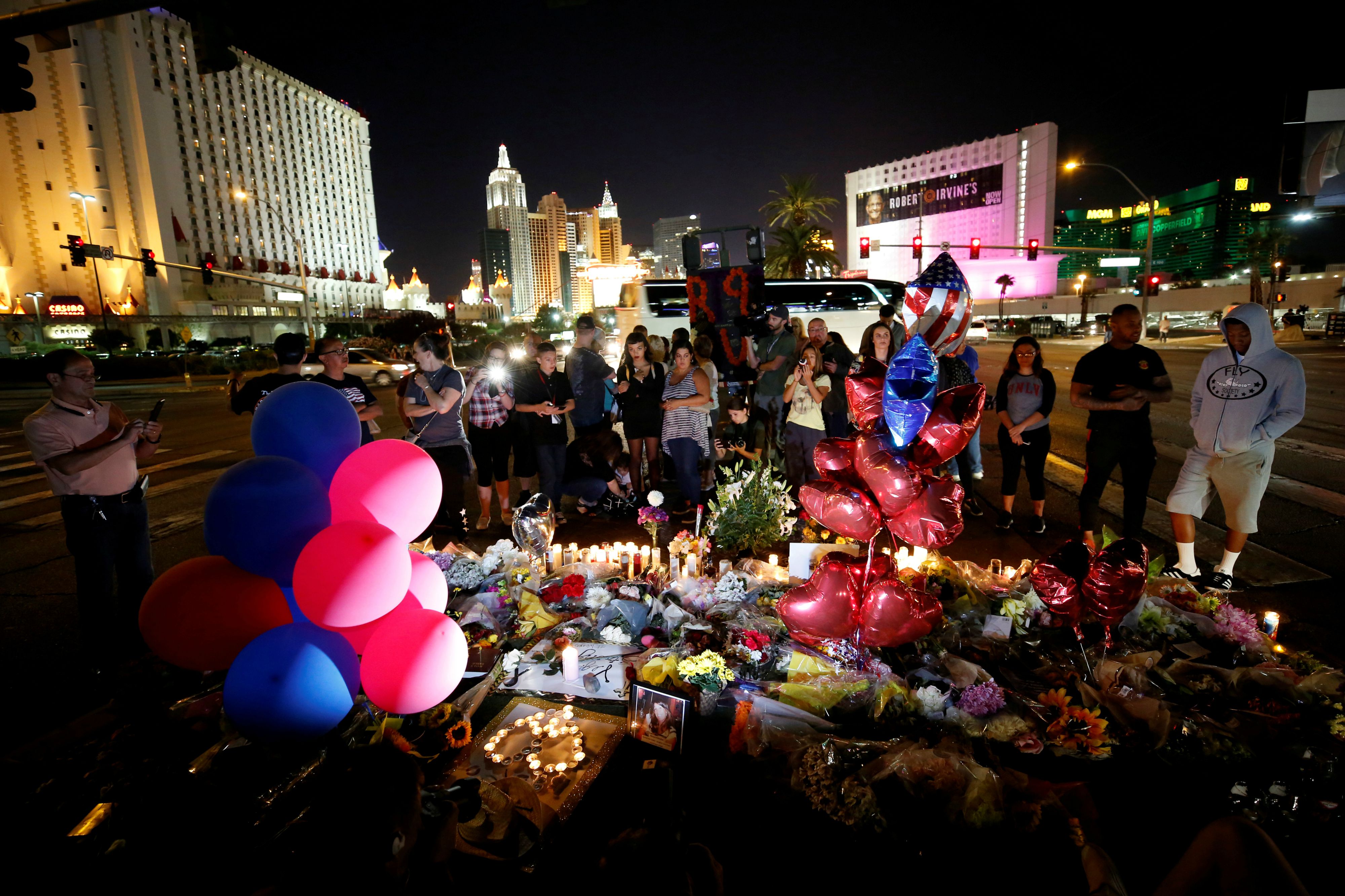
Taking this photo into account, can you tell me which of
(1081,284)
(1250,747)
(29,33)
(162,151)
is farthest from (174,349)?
(1081,284)

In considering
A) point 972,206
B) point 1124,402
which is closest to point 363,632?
point 1124,402

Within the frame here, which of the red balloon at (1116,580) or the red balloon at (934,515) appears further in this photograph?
the red balloon at (1116,580)

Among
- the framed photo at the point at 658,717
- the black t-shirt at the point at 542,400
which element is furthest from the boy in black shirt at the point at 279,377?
the framed photo at the point at 658,717

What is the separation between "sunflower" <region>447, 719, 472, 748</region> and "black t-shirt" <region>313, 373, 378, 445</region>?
2.57 meters

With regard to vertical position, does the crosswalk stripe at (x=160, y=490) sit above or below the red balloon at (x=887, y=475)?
below

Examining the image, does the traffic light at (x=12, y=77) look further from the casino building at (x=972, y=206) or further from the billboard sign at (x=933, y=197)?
the billboard sign at (x=933, y=197)

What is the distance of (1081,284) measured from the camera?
52.8 meters

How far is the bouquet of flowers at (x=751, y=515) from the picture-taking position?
4840 millimetres

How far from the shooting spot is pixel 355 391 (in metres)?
5.05

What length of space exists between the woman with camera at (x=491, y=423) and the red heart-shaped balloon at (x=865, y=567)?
3.62m

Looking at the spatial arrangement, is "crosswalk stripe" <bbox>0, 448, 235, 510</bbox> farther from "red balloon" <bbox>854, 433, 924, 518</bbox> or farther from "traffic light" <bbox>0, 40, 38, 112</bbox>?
"red balloon" <bbox>854, 433, 924, 518</bbox>

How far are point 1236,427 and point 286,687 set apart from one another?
5.51 metres

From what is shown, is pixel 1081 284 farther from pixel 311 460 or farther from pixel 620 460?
pixel 311 460

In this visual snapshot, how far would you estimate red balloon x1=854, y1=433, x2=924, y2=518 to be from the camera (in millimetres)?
2693
